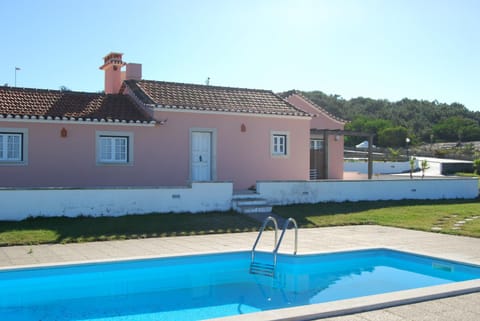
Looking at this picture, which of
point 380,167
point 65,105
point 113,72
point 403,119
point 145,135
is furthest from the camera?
point 403,119

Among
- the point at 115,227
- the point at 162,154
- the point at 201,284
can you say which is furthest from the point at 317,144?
the point at 201,284

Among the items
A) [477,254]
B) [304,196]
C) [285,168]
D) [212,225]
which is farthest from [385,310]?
[285,168]

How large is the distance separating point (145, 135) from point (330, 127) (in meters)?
12.7

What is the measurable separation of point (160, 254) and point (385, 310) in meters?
5.77

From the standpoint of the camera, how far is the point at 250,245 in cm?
1262

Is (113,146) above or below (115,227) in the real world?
above

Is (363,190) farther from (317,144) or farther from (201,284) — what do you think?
(201,284)

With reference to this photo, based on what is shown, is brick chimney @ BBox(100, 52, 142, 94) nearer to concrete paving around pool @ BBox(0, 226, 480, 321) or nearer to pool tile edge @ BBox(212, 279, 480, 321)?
concrete paving around pool @ BBox(0, 226, 480, 321)

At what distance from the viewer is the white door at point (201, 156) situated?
67.8ft

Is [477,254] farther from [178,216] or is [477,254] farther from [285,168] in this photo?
[285,168]

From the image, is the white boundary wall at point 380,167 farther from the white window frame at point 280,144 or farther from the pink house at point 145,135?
the white window frame at point 280,144

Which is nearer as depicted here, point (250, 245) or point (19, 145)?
point (250, 245)

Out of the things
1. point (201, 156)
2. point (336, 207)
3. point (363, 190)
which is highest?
point (201, 156)

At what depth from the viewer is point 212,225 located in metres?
15.7
